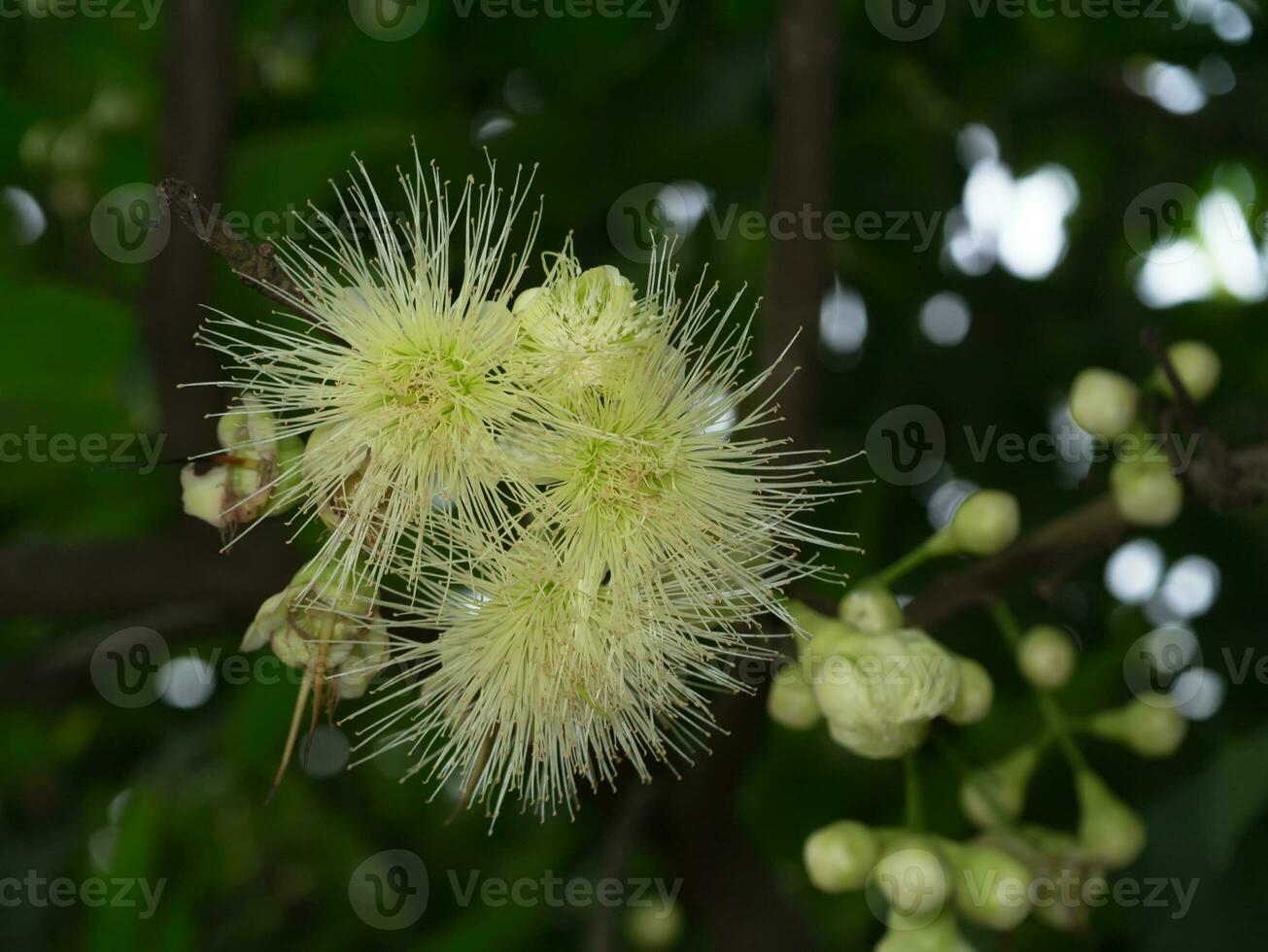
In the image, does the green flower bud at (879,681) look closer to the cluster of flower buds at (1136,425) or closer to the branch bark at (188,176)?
the cluster of flower buds at (1136,425)

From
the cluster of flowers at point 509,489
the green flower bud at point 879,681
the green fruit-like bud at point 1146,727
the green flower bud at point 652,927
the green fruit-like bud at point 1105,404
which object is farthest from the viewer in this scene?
the green flower bud at point 652,927

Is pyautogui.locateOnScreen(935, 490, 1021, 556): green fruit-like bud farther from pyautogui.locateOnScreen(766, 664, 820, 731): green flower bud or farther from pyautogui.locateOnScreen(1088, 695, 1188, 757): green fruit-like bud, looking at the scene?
pyautogui.locateOnScreen(1088, 695, 1188, 757): green fruit-like bud

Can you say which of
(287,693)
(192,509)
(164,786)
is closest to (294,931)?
(164,786)

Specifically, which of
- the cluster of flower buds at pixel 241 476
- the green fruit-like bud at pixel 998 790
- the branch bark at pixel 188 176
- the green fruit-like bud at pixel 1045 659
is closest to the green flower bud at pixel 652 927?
the green fruit-like bud at pixel 998 790

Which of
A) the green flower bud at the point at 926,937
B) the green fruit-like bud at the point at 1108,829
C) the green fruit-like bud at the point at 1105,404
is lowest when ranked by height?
the green flower bud at the point at 926,937

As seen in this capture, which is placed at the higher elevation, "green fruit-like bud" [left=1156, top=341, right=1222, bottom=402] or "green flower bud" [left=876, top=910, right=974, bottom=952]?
"green fruit-like bud" [left=1156, top=341, right=1222, bottom=402]

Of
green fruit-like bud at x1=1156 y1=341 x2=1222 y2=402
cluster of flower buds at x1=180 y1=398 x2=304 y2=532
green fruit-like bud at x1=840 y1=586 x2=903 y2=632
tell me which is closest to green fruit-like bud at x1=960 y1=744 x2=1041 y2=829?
green fruit-like bud at x1=840 y1=586 x2=903 y2=632

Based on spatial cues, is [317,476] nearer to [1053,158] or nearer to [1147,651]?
[1147,651]
